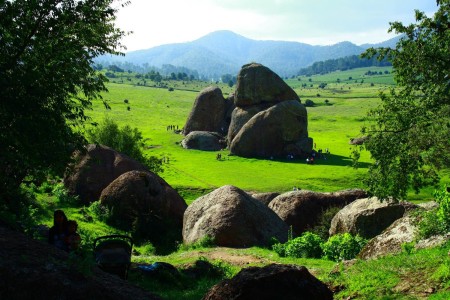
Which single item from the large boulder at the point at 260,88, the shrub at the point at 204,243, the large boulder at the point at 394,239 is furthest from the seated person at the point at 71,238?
the large boulder at the point at 260,88

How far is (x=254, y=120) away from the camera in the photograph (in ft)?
258

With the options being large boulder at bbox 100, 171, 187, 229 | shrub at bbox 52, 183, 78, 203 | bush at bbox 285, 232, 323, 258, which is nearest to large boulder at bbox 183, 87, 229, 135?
shrub at bbox 52, 183, 78, 203

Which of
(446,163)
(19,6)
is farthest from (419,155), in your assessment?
(19,6)

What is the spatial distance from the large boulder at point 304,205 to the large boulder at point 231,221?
237 inches

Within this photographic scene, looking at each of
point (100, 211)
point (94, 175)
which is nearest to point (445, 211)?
point (100, 211)

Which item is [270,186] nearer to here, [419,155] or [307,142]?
[307,142]

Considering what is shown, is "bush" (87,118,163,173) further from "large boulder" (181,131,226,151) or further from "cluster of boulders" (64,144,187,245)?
"large boulder" (181,131,226,151)

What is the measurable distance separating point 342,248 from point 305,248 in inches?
71.9

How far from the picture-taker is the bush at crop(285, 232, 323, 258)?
21.6 metres

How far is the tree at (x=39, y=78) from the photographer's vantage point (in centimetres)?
1375

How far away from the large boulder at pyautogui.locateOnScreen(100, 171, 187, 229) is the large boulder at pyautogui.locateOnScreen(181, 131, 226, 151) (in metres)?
52.9

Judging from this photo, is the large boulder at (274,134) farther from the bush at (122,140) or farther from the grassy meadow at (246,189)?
the bush at (122,140)

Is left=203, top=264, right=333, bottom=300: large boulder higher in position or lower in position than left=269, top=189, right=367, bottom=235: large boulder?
higher

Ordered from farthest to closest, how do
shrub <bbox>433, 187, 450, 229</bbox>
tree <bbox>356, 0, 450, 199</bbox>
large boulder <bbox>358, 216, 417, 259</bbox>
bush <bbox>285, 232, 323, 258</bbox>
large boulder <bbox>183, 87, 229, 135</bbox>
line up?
1. large boulder <bbox>183, 87, 229, 135</bbox>
2. bush <bbox>285, 232, 323, 258</bbox>
3. tree <bbox>356, 0, 450, 199</bbox>
4. large boulder <bbox>358, 216, 417, 259</bbox>
5. shrub <bbox>433, 187, 450, 229</bbox>
